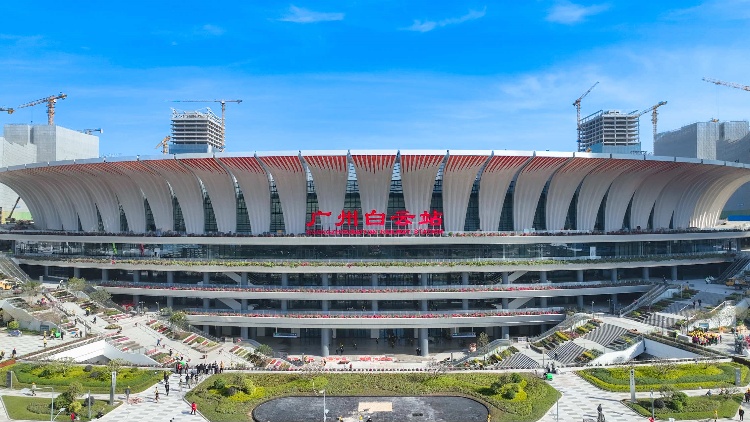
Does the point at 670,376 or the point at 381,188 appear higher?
the point at 381,188

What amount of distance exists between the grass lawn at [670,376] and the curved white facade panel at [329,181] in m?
27.6

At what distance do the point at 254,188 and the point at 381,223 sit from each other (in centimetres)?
1370

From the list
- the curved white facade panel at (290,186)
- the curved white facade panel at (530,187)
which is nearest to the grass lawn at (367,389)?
the curved white facade panel at (290,186)

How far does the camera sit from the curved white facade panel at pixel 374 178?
4688cm

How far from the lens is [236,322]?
46062 mm

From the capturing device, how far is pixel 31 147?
130 metres

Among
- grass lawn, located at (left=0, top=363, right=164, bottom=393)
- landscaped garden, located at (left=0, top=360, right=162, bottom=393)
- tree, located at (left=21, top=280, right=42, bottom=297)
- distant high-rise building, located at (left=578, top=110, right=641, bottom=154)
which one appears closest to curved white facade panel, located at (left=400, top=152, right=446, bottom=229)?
grass lawn, located at (left=0, top=363, right=164, bottom=393)

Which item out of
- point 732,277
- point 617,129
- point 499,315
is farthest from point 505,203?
point 617,129

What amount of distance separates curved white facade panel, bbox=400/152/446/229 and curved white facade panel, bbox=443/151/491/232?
4.28 ft

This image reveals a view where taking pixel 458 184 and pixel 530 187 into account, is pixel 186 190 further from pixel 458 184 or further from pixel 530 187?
pixel 530 187

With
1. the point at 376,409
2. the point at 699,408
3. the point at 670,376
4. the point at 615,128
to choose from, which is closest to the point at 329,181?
the point at 376,409

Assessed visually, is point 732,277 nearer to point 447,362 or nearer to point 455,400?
point 447,362

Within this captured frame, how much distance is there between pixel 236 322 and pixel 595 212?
1556 inches

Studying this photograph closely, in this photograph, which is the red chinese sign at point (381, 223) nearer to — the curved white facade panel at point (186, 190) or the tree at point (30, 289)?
the curved white facade panel at point (186, 190)
